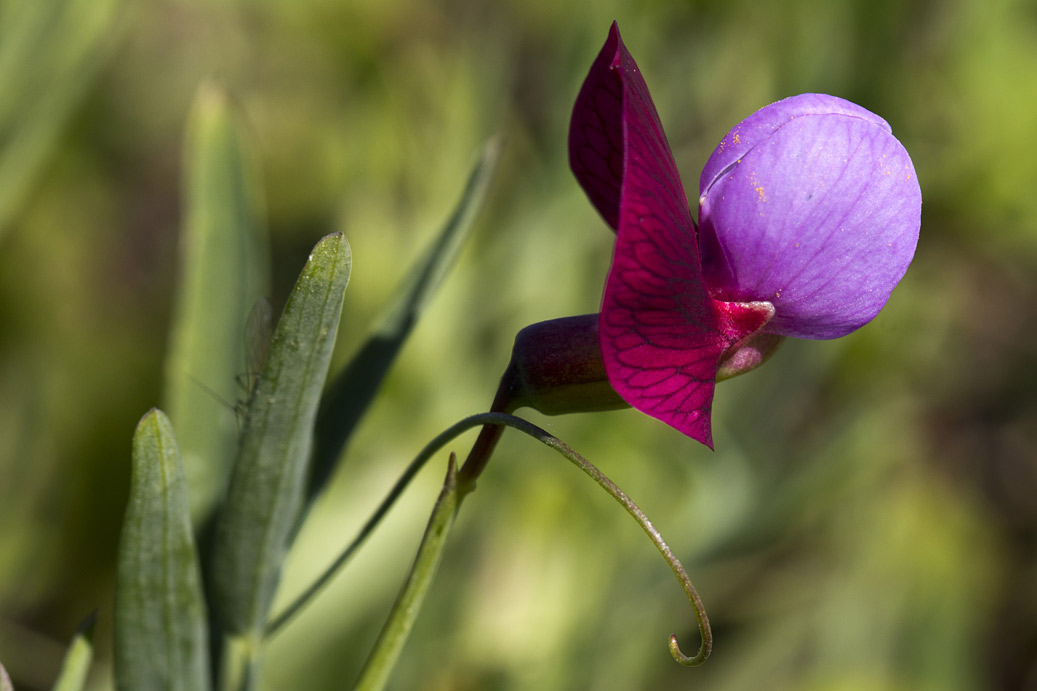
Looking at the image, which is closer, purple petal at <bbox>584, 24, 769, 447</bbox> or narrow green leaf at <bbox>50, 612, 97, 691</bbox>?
purple petal at <bbox>584, 24, 769, 447</bbox>

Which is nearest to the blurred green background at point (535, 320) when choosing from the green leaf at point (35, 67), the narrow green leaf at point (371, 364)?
the green leaf at point (35, 67)

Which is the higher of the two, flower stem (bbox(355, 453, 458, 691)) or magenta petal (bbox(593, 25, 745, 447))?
magenta petal (bbox(593, 25, 745, 447))

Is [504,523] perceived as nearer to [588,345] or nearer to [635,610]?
[635,610]

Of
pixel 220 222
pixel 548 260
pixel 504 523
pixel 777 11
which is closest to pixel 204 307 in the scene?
pixel 220 222

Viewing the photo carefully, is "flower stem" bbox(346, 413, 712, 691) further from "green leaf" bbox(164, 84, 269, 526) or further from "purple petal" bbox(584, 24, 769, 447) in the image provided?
"green leaf" bbox(164, 84, 269, 526)

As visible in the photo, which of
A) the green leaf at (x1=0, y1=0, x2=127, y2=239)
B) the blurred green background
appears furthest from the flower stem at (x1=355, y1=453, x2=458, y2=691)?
the green leaf at (x1=0, y1=0, x2=127, y2=239)

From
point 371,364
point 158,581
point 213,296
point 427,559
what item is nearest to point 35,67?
point 213,296
